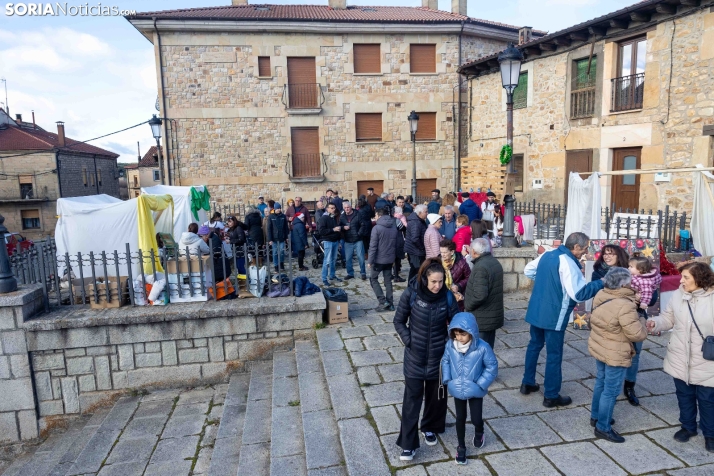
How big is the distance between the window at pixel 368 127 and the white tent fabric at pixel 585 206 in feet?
43.1

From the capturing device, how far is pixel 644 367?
17.1 feet

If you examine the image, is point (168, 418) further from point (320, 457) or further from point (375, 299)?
point (375, 299)

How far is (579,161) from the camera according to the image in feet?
50.0

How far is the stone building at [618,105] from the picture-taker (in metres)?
11.9

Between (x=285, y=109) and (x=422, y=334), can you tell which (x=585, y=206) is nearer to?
(x=422, y=334)

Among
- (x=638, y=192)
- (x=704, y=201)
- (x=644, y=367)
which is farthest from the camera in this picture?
(x=638, y=192)

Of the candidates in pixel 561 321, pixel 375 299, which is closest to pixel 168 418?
pixel 375 299

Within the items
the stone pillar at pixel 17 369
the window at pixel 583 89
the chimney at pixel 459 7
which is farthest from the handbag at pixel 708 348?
the chimney at pixel 459 7

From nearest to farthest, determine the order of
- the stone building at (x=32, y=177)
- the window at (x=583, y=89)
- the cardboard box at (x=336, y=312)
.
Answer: the cardboard box at (x=336, y=312) < the window at (x=583, y=89) < the stone building at (x=32, y=177)

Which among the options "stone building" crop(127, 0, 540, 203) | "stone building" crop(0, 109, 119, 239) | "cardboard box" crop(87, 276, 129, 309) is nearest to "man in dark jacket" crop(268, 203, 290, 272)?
"cardboard box" crop(87, 276, 129, 309)

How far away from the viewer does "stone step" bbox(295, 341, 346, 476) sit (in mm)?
3871

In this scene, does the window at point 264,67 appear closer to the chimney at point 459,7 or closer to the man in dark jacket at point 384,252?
the chimney at point 459,7

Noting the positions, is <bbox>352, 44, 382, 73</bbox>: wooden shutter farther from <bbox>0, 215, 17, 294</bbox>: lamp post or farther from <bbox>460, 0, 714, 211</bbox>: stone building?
<bbox>0, 215, 17, 294</bbox>: lamp post

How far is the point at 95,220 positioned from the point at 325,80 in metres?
13.2
